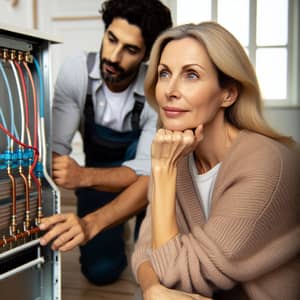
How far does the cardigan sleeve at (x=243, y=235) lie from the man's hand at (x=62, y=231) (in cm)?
33

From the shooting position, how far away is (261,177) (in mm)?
869

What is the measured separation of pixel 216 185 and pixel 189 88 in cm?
22

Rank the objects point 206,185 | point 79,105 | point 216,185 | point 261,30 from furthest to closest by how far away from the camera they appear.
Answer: point 79,105
point 261,30
point 206,185
point 216,185

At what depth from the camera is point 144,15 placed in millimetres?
1479

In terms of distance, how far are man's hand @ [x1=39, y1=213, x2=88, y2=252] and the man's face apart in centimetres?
54

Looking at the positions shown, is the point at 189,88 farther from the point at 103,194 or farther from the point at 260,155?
the point at 103,194

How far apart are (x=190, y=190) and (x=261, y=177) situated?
0.22 meters

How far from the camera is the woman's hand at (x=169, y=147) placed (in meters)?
0.94

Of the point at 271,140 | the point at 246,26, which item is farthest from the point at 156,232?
the point at 246,26

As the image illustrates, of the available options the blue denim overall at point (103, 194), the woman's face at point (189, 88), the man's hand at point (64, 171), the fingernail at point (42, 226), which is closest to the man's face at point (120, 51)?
the blue denim overall at point (103, 194)

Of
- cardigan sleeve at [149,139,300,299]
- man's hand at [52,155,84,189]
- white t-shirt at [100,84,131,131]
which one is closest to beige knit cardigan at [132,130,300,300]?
cardigan sleeve at [149,139,300,299]

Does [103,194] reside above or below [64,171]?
below

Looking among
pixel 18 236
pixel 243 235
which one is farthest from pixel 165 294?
pixel 18 236

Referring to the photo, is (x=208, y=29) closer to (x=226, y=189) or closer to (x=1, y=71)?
(x=226, y=189)
